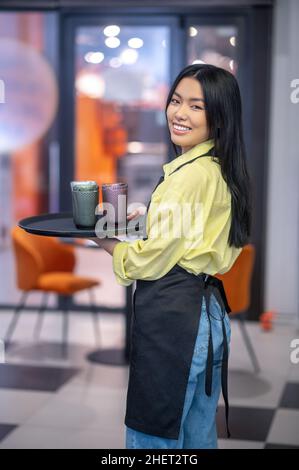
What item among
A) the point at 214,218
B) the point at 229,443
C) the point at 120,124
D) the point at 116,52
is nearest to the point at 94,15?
the point at 116,52

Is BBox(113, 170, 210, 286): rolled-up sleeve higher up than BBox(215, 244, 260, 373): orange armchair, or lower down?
higher up

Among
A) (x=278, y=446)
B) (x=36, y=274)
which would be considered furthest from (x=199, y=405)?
(x=36, y=274)

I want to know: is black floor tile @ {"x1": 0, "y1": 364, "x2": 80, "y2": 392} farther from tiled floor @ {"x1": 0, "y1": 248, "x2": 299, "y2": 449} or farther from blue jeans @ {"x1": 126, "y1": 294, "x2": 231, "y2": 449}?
blue jeans @ {"x1": 126, "y1": 294, "x2": 231, "y2": 449}

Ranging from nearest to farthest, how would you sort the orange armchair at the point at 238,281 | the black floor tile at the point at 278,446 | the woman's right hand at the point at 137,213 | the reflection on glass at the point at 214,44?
the woman's right hand at the point at 137,213 → the black floor tile at the point at 278,446 → the orange armchair at the point at 238,281 → the reflection on glass at the point at 214,44

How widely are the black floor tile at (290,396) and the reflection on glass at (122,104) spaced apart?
2041mm

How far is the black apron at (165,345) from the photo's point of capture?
212 cm

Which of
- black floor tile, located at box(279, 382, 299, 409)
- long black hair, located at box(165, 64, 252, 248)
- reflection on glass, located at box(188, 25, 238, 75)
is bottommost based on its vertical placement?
black floor tile, located at box(279, 382, 299, 409)

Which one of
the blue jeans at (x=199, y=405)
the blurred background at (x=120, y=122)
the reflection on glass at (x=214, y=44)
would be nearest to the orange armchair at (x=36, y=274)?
the blurred background at (x=120, y=122)

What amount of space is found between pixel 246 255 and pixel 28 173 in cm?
222

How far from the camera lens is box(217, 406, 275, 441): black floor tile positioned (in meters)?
3.46

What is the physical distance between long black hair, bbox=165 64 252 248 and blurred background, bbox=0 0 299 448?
2823 millimetres

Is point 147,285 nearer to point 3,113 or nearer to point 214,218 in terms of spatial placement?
point 214,218

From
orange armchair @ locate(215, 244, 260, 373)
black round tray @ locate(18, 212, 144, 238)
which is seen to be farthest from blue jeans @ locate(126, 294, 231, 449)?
orange armchair @ locate(215, 244, 260, 373)

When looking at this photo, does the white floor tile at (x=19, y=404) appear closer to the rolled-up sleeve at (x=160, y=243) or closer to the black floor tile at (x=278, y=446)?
the black floor tile at (x=278, y=446)
